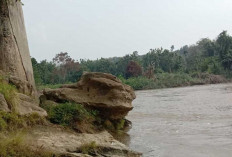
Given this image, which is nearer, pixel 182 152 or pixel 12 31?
pixel 182 152

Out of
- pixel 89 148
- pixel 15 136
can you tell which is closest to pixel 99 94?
pixel 89 148

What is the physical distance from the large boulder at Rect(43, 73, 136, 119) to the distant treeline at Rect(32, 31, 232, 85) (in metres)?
42.4

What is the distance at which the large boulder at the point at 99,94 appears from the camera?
937cm

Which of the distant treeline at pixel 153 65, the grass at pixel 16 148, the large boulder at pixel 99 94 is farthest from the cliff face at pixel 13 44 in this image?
the distant treeline at pixel 153 65

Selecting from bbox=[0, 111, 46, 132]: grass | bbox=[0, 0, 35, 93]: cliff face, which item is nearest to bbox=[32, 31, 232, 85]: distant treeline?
bbox=[0, 0, 35, 93]: cliff face

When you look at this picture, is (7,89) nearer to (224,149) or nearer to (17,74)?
(17,74)

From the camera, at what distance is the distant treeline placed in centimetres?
5669

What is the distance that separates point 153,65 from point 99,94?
5494cm

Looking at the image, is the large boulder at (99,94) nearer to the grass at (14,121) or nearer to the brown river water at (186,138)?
the brown river water at (186,138)

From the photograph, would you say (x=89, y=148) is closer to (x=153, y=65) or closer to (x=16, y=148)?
(x=16, y=148)

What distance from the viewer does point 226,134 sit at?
984 cm

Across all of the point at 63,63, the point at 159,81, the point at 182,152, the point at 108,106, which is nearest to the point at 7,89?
the point at 108,106

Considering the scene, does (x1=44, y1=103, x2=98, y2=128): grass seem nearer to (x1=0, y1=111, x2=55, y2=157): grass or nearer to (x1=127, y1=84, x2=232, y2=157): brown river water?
(x1=0, y1=111, x2=55, y2=157): grass

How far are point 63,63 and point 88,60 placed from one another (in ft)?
48.1
